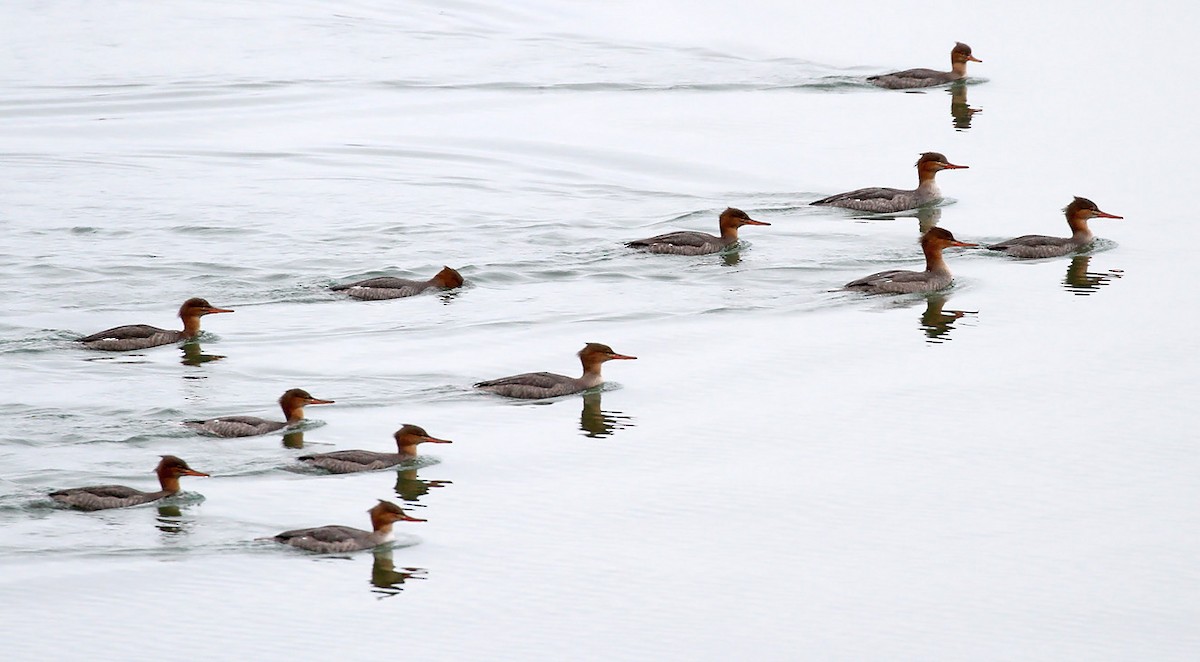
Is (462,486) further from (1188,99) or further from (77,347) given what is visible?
(1188,99)

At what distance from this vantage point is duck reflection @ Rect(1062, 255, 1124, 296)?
69.4ft

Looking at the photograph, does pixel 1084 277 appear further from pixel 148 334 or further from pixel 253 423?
pixel 148 334

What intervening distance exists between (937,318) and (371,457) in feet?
24.8

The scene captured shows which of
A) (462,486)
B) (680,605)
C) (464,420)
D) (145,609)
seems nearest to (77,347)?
(464,420)

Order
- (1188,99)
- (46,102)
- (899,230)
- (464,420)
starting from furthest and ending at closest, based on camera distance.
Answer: (46,102) → (1188,99) → (899,230) → (464,420)

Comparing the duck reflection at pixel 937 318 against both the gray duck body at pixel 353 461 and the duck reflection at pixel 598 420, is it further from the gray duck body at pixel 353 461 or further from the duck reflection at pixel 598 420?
the gray duck body at pixel 353 461

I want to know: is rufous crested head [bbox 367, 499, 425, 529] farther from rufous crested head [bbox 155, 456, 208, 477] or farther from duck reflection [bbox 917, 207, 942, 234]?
duck reflection [bbox 917, 207, 942, 234]

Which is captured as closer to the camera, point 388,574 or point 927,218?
point 388,574

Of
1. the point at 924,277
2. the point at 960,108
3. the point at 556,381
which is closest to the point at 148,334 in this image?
the point at 556,381

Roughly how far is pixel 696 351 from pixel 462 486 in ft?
14.7

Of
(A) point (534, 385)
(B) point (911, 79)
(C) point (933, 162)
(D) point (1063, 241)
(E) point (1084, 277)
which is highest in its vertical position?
(B) point (911, 79)

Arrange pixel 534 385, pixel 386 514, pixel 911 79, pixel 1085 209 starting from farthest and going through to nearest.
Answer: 1. pixel 911 79
2. pixel 1085 209
3. pixel 534 385
4. pixel 386 514

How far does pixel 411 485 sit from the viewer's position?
49.0 feet

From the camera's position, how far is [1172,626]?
12.2 m
